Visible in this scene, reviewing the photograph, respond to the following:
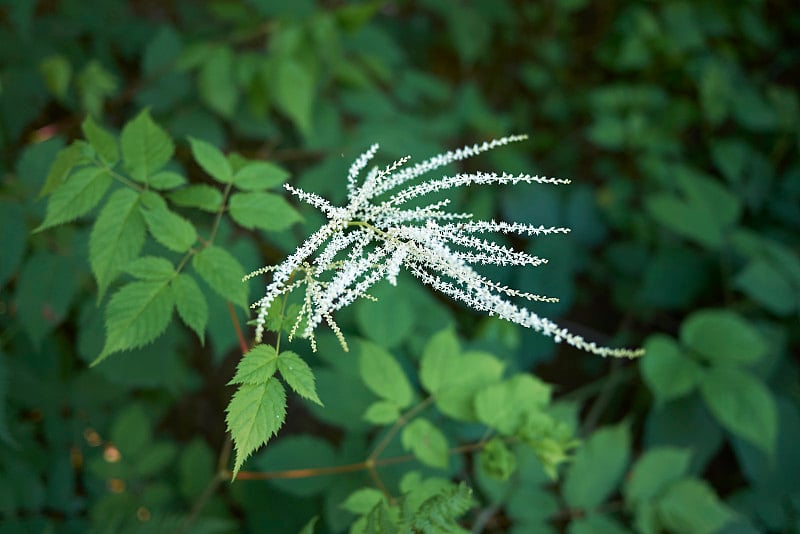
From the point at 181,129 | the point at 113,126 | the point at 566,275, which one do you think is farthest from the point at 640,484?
the point at 113,126

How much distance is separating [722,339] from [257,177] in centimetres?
225

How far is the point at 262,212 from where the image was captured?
5.43 ft

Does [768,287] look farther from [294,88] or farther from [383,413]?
[294,88]

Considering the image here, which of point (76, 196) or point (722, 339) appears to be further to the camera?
point (722, 339)

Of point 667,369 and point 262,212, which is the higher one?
point 262,212

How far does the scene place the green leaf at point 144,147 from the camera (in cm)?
167

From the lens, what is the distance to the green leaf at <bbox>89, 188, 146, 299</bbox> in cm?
150

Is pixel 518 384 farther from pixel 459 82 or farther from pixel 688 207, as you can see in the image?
pixel 459 82

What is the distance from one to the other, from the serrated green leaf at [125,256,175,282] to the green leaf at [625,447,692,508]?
1.99 m

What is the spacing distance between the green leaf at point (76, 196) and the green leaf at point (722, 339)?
2522mm

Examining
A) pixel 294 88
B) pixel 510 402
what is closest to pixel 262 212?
pixel 510 402

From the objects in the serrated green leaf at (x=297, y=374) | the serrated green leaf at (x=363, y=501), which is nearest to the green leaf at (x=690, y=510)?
the serrated green leaf at (x=363, y=501)

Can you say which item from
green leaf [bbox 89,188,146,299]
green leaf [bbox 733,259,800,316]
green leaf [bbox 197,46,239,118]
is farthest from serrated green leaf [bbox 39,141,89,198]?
green leaf [bbox 733,259,800,316]

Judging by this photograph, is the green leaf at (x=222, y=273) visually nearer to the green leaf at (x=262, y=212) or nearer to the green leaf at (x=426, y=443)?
the green leaf at (x=262, y=212)
